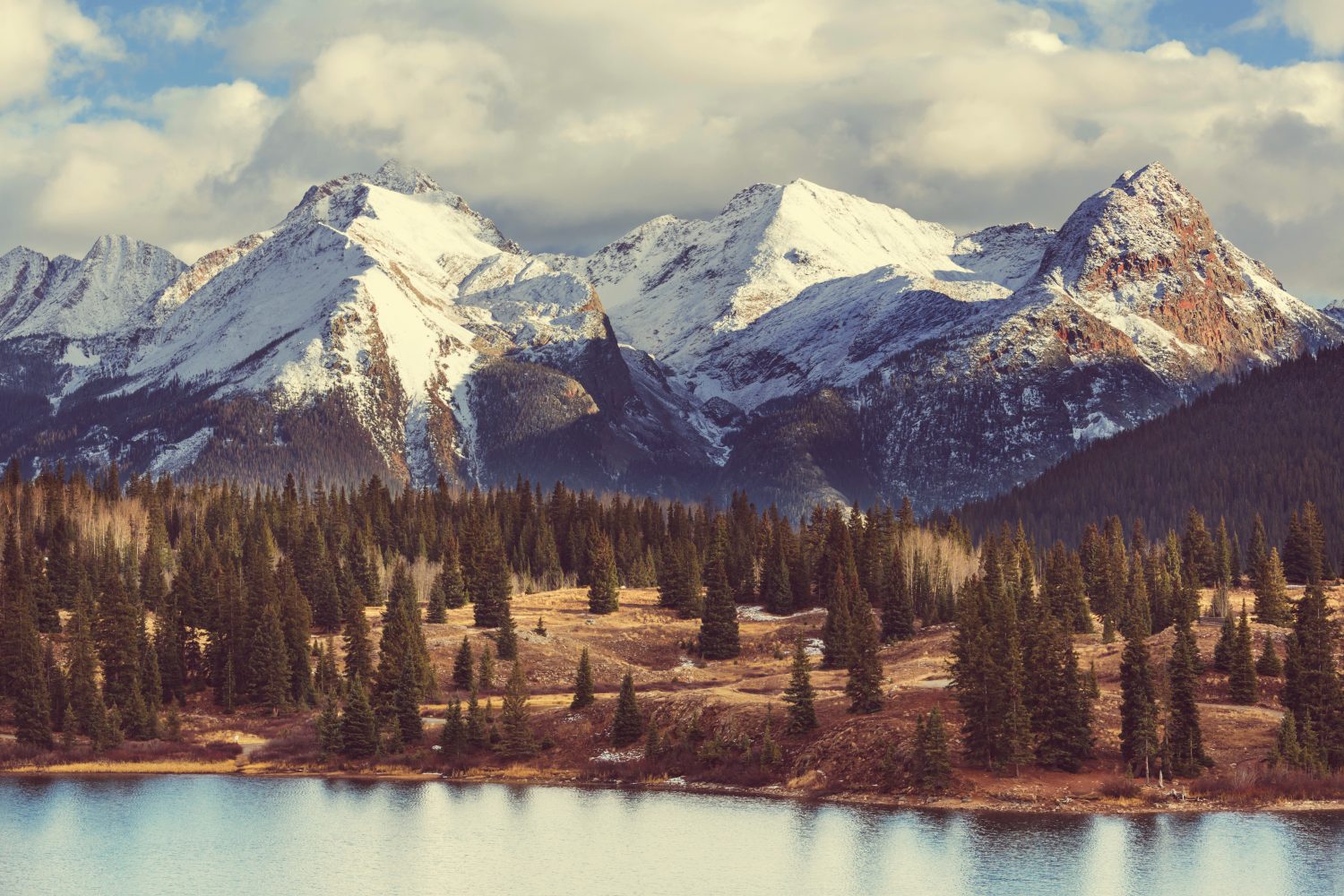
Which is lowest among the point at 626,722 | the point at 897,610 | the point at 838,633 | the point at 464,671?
the point at 626,722

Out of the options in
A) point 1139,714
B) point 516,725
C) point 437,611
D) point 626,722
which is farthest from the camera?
point 437,611

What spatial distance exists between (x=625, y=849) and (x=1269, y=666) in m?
58.2

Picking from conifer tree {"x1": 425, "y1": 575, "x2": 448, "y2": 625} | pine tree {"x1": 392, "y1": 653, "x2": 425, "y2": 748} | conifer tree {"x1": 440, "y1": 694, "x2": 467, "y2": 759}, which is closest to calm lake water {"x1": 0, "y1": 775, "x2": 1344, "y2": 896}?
conifer tree {"x1": 440, "y1": 694, "x2": 467, "y2": 759}

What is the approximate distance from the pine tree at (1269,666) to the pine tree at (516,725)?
58.9 metres

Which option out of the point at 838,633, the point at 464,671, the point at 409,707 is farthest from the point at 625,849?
the point at 838,633

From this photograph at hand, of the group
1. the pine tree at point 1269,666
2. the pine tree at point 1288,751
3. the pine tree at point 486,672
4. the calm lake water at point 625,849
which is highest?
the pine tree at point 486,672

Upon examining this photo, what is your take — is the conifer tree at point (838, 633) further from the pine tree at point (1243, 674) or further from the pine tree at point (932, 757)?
the pine tree at point (932, 757)

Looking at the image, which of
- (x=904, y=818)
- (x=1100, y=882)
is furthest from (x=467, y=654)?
(x=1100, y=882)

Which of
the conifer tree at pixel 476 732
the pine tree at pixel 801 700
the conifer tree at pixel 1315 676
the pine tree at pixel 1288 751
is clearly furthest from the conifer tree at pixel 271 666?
the pine tree at pixel 1288 751

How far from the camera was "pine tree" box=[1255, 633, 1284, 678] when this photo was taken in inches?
5394

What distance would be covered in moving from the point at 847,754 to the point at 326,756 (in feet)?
151

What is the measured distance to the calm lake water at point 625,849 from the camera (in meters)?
100

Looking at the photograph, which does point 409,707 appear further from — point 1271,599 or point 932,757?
point 1271,599

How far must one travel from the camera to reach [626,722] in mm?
141000
